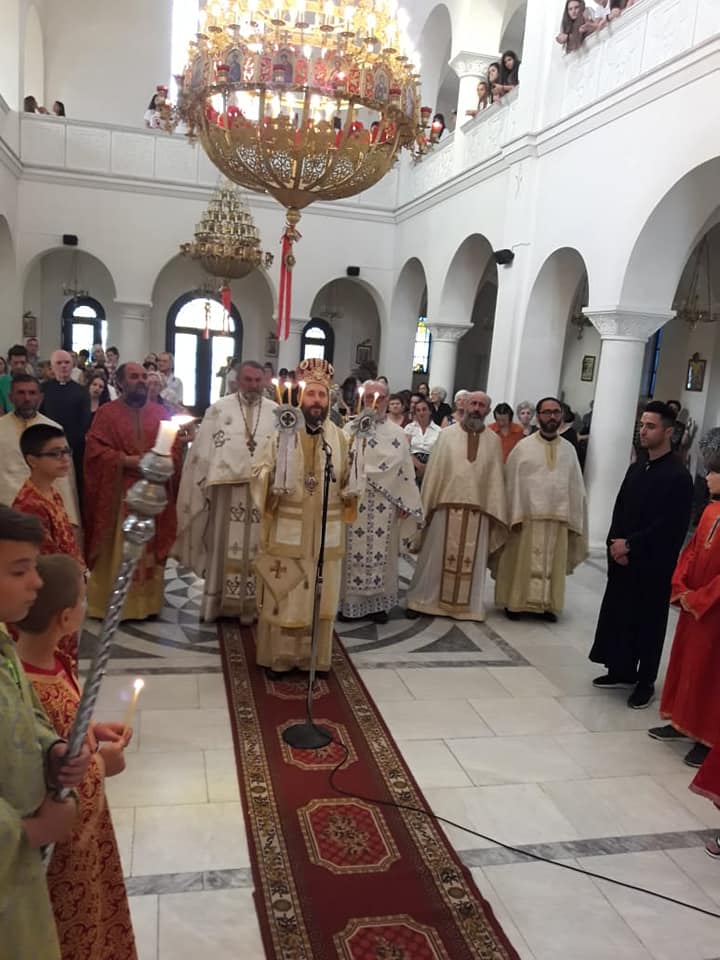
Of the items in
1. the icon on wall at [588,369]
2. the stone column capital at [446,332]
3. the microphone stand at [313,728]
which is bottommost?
the microphone stand at [313,728]

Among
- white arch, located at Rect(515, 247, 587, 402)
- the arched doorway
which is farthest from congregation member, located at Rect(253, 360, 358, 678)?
the arched doorway

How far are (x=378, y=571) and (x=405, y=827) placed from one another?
2938 millimetres

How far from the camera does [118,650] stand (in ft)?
17.7

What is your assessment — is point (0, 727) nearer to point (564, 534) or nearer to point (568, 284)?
point (564, 534)

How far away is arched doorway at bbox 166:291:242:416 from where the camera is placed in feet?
62.1

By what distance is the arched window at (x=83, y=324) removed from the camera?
706 inches

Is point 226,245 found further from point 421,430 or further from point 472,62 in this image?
point 421,430

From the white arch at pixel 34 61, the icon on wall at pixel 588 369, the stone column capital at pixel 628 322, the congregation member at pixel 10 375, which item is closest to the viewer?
the congregation member at pixel 10 375

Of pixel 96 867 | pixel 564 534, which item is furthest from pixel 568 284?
pixel 96 867

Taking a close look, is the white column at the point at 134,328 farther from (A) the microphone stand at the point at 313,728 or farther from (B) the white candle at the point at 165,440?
(B) the white candle at the point at 165,440

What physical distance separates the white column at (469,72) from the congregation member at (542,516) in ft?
27.8

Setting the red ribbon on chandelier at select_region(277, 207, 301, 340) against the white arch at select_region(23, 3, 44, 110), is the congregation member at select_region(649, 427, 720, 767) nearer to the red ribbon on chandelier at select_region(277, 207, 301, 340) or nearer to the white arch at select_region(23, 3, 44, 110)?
the red ribbon on chandelier at select_region(277, 207, 301, 340)

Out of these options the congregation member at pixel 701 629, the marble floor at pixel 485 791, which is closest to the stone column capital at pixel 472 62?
the marble floor at pixel 485 791

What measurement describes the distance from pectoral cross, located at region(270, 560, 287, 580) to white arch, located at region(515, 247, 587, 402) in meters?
6.70
